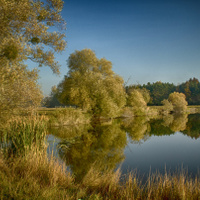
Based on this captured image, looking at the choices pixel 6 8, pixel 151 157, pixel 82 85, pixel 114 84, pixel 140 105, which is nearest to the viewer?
pixel 6 8

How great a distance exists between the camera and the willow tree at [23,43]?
7273 millimetres

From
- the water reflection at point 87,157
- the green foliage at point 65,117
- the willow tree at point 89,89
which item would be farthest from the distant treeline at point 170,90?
the water reflection at point 87,157

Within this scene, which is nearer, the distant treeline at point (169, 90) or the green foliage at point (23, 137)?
the green foliage at point (23, 137)

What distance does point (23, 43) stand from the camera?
7.95 metres

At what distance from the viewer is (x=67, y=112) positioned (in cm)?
2216

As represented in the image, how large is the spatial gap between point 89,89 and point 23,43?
18604mm

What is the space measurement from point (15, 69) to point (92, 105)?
18.9 m

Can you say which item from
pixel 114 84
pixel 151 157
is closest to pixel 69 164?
pixel 151 157

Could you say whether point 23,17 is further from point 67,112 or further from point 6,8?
point 67,112

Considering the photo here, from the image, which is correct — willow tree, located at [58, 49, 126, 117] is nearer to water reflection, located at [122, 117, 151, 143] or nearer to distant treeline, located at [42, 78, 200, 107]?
water reflection, located at [122, 117, 151, 143]

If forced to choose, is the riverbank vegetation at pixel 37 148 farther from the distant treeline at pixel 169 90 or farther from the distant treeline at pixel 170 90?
the distant treeline at pixel 170 90

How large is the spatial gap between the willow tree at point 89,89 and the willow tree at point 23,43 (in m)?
A: 16.0

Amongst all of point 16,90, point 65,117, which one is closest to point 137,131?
point 65,117

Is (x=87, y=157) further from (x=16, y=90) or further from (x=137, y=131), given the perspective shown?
(x=137, y=131)
